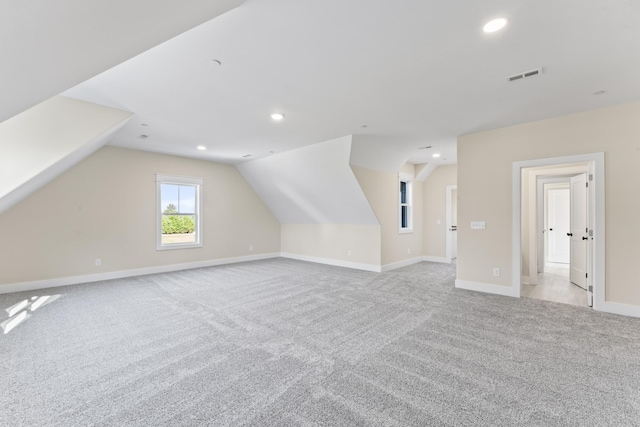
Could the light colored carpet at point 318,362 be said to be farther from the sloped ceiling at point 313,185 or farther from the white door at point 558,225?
the white door at point 558,225

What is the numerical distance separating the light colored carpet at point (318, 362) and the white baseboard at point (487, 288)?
10.3 inches

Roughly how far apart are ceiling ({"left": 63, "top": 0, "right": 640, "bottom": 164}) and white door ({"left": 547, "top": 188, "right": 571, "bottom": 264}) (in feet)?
16.1

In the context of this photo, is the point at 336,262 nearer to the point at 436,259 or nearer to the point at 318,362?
the point at 436,259

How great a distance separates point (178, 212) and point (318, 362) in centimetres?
552

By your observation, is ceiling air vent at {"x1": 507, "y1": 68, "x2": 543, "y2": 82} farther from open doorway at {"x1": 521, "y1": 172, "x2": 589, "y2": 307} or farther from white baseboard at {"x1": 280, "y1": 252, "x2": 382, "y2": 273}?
white baseboard at {"x1": 280, "y1": 252, "x2": 382, "y2": 273}

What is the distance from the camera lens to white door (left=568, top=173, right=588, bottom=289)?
457 cm

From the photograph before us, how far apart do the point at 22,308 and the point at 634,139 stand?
8.29 m

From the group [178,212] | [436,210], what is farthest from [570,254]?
[178,212]

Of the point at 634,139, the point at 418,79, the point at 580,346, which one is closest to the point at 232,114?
the point at 418,79

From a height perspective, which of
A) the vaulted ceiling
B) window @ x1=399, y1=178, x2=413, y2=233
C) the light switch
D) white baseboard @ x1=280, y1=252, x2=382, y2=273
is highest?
the vaulted ceiling

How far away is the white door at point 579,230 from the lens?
4.57m

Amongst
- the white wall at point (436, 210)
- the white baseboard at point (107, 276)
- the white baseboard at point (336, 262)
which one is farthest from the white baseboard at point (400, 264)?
the white baseboard at point (107, 276)

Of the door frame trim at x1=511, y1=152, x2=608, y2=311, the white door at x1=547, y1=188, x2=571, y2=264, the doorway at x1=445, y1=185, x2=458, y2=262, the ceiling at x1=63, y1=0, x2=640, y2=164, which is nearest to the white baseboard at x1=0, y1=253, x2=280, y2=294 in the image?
the ceiling at x1=63, y1=0, x2=640, y2=164

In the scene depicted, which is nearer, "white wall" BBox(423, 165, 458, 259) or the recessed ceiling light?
the recessed ceiling light
